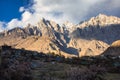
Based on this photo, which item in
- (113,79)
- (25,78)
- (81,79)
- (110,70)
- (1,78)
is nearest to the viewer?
(81,79)

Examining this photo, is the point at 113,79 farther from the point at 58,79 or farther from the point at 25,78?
the point at 25,78

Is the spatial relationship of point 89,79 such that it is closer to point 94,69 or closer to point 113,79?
point 94,69

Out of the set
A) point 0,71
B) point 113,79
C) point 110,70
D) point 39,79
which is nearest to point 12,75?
point 0,71

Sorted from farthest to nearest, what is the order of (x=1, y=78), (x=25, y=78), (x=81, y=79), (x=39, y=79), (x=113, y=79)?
1. (x=113, y=79)
2. (x=39, y=79)
3. (x=25, y=78)
4. (x=1, y=78)
5. (x=81, y=79)

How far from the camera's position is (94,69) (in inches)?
2003

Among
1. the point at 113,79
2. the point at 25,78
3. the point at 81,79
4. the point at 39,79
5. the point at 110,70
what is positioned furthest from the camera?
the point at 110,70

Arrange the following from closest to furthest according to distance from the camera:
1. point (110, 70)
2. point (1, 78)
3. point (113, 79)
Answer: point (1, 78), point (113, 79), point (110, 70)

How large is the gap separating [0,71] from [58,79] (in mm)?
16173

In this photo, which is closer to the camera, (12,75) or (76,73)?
(76,73)

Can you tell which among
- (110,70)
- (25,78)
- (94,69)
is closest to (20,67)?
(25,78)

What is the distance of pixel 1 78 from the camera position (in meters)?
44.5

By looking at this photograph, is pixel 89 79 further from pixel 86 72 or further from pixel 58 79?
pixel 58 79

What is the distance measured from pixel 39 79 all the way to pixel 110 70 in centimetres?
3922

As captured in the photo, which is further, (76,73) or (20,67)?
(20,67)
